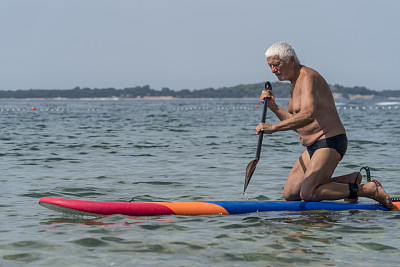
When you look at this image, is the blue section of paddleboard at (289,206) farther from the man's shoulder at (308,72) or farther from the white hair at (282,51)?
the white hair at (282,51)

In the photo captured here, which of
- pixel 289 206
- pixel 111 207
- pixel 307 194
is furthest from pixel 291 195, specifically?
pixel 111 207

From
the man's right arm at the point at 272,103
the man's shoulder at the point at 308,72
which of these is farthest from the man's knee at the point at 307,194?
the man's shoulder at the point at 308,72

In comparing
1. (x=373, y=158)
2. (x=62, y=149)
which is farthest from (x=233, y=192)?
(x=62, y=149)

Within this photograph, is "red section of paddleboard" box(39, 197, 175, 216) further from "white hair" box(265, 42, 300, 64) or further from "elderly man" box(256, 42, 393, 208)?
"white hair" box(265, 42, 300, 64)

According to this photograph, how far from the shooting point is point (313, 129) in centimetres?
795

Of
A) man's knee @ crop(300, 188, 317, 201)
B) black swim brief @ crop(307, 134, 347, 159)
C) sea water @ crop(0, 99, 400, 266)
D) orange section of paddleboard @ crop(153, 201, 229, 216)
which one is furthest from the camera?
orange section of paddleboard @ crop(153, 201, 229, 216)

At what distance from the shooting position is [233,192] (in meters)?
10.8

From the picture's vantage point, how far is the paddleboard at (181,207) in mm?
7930

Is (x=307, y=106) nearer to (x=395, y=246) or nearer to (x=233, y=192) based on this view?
(x=395, y=246)

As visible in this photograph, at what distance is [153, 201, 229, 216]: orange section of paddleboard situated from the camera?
8180 millimetres

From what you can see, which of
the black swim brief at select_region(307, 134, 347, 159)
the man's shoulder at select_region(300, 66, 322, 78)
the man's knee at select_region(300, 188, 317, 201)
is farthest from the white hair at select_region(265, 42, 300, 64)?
the man's knee at select_region(300, 188, 317, 201)

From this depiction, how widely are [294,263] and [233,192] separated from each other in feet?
16.3

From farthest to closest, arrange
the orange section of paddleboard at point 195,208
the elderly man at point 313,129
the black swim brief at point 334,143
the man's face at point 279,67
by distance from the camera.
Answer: the orange section of paddleboard at point 195,208 → the black swim brief at point 334,143 → the man's face at point 279,67 → the elderly man at point 313,129

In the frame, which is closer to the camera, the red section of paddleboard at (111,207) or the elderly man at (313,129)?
the elderly man at (313,129)
